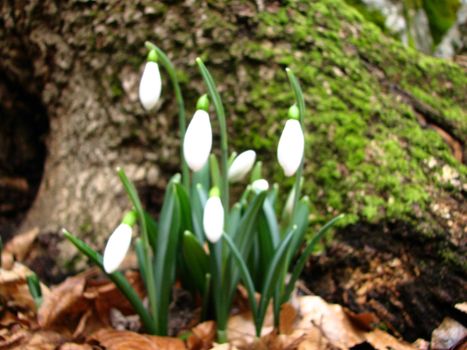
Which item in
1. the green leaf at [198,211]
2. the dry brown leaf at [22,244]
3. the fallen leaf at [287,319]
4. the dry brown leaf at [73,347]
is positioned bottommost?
the dry brown leaf at [22,244]

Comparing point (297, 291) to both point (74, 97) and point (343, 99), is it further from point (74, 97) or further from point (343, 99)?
point (74, 97)

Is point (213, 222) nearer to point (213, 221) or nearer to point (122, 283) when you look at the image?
point (213, 221)

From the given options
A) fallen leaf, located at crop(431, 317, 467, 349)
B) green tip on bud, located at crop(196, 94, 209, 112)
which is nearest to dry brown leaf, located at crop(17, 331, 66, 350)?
green tip on bud, located at crop(196, 94, 209, 112)

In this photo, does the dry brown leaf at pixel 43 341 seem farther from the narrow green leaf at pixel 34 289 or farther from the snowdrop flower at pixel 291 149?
the snowdrop flower at pixel 291 149

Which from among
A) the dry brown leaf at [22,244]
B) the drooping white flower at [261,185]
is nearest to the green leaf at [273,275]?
the drooping white flower at [261,185]

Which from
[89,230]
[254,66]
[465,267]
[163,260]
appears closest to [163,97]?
[254,66]

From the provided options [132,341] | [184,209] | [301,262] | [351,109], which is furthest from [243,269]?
[351,109]

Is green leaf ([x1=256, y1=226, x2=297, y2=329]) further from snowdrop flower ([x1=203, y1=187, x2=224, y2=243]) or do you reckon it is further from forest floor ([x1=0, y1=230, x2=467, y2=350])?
snowdrop flower ([x1=203, y1=187, x2=224, y2=243])
